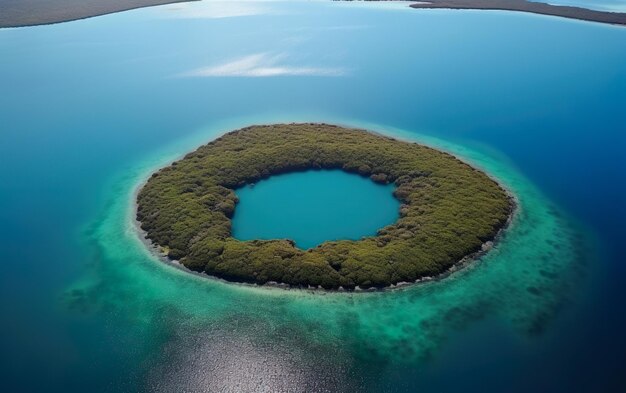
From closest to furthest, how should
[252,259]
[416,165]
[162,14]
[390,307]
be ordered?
[390,307] < [252,259] < [416,165] < [162,14]

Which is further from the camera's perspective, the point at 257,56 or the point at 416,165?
the point at 257,56

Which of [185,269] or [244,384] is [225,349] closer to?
[244,384]

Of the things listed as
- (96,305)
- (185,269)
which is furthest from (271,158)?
(96,305)

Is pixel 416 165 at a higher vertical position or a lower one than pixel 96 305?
higher

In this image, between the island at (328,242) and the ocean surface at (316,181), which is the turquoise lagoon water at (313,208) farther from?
the ocean surface at (316,181)

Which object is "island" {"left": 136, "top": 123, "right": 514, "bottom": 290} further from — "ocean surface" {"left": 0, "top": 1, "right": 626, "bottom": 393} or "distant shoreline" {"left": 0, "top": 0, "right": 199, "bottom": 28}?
"distant shoreline" {"left": 0, "top": 0, "right": 199, "bottom": 28}

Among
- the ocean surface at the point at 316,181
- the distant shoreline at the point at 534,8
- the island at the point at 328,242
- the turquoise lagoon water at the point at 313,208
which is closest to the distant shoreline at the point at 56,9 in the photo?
the ocean surface at the point at 316,181

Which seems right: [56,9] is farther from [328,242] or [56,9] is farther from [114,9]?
[328,242]

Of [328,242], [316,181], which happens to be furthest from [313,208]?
[328,242]

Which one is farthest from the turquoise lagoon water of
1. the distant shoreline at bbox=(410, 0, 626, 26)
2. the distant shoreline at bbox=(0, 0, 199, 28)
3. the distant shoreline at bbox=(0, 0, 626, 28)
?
the distant shoreline at bbox=(0, 0, 199, 28)
